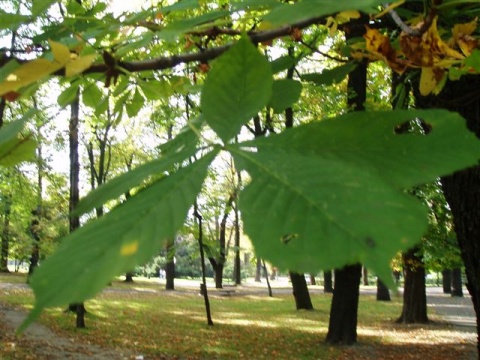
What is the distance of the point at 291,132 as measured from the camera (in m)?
0.53

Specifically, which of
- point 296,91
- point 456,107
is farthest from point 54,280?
point 456,107

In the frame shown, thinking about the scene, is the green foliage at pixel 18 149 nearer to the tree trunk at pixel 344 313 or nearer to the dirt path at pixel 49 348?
the dirt path at pixel 49 348

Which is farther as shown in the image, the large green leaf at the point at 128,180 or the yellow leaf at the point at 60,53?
the yellow leaf at the point at 60,53

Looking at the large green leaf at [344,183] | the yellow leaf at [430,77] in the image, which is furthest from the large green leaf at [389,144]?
the yellow leaf at [430,77]

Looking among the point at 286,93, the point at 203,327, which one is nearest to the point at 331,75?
the point at 286,93

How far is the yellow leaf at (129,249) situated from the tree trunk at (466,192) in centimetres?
206

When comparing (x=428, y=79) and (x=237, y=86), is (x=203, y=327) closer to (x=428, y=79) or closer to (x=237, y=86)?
(x=428, y=79)

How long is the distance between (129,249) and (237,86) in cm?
26

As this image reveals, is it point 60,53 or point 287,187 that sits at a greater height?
point 60,53

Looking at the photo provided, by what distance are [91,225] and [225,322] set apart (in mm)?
18299

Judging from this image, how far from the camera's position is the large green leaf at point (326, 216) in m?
0.34

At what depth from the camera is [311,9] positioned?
0.59 metres

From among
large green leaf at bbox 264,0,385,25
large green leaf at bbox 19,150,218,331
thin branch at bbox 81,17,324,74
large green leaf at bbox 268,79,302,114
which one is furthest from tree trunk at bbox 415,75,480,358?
large green leaf at bbox 19,150,218,331

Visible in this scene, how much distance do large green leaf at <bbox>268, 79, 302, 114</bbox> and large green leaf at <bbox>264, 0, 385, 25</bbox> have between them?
43 cm
